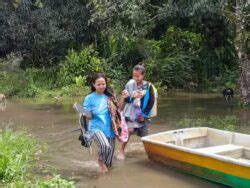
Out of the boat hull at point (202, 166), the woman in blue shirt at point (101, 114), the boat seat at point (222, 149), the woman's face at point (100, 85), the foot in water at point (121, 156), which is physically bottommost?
the foot in water at point (121, 156)

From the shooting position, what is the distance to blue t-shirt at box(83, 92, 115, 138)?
7656 millimetres

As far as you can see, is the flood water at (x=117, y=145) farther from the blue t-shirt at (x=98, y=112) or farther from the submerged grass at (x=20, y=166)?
the blue t-shirt at (x=98, y=112)

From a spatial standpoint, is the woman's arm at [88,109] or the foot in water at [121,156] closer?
the woman's arm at [88,109]

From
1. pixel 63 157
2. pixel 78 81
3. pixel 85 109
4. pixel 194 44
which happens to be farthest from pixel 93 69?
pixel 85 109

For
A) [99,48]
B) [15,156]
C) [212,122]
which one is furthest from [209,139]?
[99,48]

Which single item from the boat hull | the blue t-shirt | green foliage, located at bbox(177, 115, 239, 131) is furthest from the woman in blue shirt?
green foliage, located at bbox(177, 115, 239, 131)

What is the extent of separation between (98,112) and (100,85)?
0.40 metres

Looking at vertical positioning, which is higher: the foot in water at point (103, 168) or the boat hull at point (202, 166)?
the boat hull at point (202, 166)

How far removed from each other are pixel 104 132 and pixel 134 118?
110 cm

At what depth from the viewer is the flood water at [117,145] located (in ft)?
24.9

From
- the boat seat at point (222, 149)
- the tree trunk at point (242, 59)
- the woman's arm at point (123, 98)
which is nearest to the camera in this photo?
the boat seat at point (222, 149)

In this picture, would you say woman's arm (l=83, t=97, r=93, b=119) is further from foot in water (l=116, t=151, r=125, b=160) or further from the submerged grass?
foot in water (l=116, t=151, r=125, b=160)

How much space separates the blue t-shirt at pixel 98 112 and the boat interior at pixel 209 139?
3.09ft

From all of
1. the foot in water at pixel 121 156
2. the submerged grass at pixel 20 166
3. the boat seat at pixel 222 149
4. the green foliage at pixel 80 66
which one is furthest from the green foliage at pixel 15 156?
the green foliage at pixel 80 66
